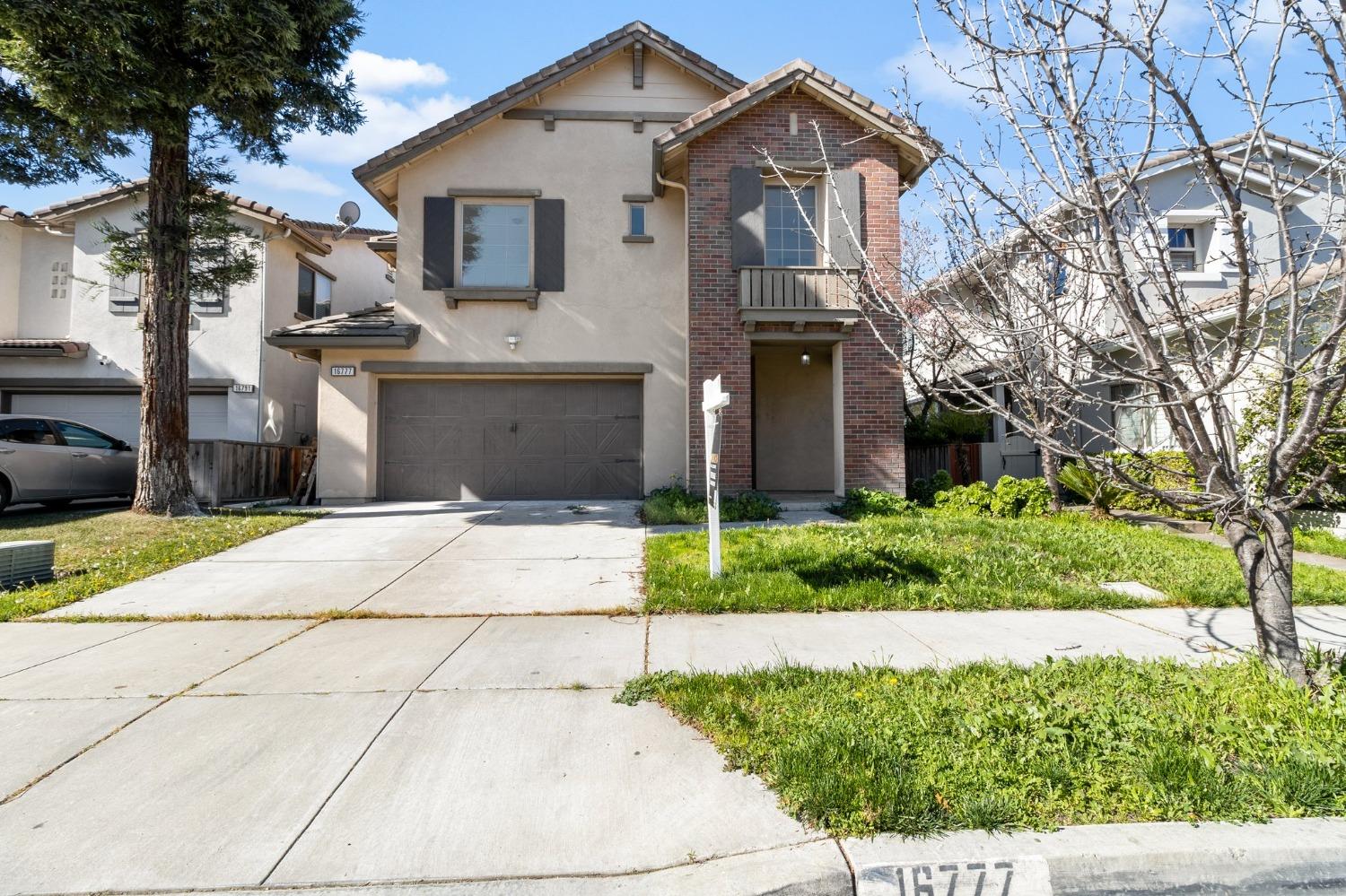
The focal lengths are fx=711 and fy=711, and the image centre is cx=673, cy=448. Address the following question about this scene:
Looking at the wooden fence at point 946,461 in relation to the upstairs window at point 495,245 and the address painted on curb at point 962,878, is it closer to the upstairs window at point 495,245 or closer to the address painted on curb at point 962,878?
the upstairs window at point 495,245

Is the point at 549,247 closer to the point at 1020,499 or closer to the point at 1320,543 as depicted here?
the point at 1020,499

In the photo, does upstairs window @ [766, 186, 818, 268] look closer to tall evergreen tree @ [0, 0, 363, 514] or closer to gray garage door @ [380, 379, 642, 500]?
gray garage door @ [380, 379, 642, 500]

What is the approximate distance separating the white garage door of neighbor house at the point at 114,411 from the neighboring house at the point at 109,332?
2cm

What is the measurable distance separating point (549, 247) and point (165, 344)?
19.3ft

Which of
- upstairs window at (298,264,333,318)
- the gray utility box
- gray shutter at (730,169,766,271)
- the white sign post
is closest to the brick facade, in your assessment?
gray shutter at (730,169,766,271)

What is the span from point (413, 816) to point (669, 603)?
3061 mm

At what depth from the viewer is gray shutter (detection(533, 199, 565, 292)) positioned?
40.3 feet

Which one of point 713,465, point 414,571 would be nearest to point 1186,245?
point 713,465

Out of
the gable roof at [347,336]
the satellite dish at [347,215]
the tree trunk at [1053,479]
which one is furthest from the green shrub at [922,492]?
the satellite dish at [347,215]

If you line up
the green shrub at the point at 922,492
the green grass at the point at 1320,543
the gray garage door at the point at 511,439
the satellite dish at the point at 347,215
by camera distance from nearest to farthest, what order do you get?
the green grass at the point at 1320,543
the green shrub at the point at 922,492
the gray garage door at the point at 511,439
the satellite dish at the point at 347,215

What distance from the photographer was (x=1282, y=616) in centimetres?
355

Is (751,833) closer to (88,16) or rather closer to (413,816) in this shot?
(413,816)

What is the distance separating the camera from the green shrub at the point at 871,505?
9.91 m

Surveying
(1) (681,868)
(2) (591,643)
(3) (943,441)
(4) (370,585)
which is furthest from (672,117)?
(1) (681,868)
